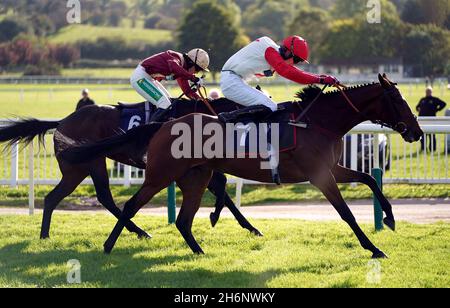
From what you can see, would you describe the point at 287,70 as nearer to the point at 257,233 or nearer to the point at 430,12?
the point at 257,233

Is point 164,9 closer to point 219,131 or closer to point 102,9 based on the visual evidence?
point 102,9

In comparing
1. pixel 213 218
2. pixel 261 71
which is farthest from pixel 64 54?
pixel 261 71

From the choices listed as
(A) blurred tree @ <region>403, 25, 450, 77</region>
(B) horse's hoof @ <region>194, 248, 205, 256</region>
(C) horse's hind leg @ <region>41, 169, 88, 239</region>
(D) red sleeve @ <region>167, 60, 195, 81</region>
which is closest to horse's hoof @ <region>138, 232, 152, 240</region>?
(C) horse's hind leg @ <region>41, 169, 88, 239</region>

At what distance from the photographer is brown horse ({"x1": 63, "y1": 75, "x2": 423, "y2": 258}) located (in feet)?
22.6

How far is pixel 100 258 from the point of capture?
274 inches

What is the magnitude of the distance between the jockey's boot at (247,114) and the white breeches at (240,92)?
114 millimetres

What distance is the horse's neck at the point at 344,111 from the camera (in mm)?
7172

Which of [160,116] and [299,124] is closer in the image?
[299,124]

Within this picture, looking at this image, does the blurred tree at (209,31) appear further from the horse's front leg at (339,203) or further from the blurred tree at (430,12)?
the horse's front leg at (339,203)

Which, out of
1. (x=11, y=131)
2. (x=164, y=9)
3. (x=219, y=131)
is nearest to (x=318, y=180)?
(x=219, y=131)

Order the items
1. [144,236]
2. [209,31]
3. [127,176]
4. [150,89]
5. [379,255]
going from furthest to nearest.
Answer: [209,31], [127,176], [150,89], [144,236], [379,255]

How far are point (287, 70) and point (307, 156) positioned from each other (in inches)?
30.8

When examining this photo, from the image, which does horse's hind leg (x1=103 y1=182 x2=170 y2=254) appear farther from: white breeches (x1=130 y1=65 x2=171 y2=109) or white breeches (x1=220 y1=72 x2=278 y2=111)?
white breeches (x1=130 y1=65 x2=171 y2=109)

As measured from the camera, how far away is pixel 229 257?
6879 mm
